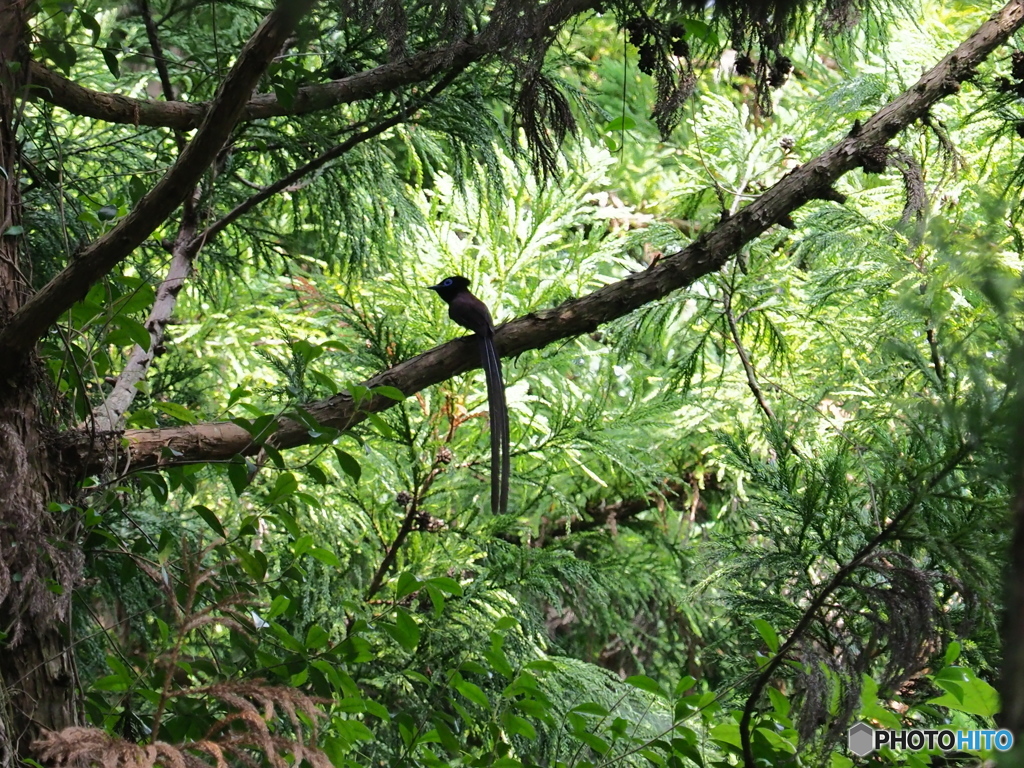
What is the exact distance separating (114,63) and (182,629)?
70.2 inches

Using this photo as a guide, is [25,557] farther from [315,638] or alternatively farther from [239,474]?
[315,638]

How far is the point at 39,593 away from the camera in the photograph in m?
1.96

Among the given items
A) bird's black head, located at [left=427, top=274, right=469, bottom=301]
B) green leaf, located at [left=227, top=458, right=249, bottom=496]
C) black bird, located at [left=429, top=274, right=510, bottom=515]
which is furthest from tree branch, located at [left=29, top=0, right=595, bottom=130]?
bird's black head, located at [left=427, top=274, right=469, bottom=301]

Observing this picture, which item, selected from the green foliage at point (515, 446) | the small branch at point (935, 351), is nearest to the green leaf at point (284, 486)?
the green foliage at point (515, 446)

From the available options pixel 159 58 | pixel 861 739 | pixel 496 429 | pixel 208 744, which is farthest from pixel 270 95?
pixel 861 739

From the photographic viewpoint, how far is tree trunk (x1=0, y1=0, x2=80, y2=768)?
197 centimetres

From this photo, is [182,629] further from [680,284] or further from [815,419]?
[815,419]

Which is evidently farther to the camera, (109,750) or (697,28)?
(697,28)

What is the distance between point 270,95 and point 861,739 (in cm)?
246

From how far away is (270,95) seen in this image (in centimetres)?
297

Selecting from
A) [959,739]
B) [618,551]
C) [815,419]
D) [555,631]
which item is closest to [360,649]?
[959,739]

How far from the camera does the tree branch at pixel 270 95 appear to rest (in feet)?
8.41

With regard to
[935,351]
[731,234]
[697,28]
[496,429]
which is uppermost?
[697,28]

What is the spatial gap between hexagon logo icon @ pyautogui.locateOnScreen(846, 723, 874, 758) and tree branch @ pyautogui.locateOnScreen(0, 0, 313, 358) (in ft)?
6.09
